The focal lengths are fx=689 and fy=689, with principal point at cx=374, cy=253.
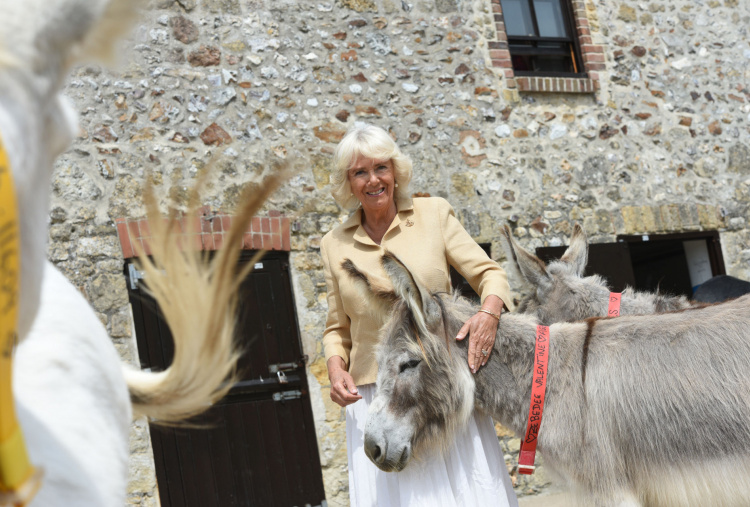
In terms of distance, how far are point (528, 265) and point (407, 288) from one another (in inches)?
68.3

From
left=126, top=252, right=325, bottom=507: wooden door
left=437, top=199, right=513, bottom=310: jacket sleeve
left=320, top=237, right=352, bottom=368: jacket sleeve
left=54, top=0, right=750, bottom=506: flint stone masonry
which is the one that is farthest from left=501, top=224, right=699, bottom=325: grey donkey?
left=126, top=252, right=325, bottom=507: wooden door

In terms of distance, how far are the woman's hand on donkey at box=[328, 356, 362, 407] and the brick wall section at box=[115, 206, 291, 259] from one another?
2814 mm

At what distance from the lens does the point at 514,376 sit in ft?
9.23

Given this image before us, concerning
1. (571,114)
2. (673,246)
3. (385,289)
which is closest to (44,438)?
(385,289)

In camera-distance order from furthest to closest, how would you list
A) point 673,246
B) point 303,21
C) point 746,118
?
1. point 673,246
2. point 746,118
3. point 303,21

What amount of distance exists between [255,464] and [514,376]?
3.84 m

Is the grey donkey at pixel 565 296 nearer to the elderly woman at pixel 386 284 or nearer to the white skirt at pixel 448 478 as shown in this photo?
the elderly woman at pixel 386 284

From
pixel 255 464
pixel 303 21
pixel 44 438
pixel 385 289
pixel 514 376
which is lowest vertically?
pixel 255 464

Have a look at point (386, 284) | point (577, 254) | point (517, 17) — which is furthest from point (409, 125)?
point (386, 284)

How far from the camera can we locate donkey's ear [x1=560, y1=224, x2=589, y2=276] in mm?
4508

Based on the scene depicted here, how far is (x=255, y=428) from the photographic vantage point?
240 inches

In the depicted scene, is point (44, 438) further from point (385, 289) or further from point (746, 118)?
point (746, 118)

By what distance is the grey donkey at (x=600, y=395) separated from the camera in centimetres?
254

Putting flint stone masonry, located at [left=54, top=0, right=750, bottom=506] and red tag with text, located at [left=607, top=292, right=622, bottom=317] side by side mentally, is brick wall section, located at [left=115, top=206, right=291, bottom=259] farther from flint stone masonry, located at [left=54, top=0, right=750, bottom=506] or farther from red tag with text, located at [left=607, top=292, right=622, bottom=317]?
red tag with text, located at [left=607, top=292, right=622, bottom=317]
